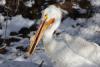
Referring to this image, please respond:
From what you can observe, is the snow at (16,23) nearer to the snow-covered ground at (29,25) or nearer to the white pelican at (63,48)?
the snow-covered ground at (29,25)

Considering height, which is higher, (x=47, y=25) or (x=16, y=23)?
(x=47, y=25)

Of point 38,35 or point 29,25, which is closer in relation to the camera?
point 38,35

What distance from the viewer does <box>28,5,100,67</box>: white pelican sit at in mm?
5246

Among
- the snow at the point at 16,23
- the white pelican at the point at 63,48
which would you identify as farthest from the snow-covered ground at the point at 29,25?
the white pelican at the point at 63,48

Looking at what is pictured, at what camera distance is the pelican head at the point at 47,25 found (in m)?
5.36

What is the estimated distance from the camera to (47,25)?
17.8 ft

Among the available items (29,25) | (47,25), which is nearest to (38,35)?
(47,25)

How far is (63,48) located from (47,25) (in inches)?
→ 14.8

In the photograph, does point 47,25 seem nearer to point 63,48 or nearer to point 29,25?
point 63,48

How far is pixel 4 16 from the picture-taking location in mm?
8445

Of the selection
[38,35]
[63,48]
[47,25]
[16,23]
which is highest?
[47,25]

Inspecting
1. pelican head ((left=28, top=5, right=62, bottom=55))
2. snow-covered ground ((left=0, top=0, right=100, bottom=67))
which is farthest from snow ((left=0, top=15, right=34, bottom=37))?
pelican head ((left=28, top=5, right=62, bottom=55))

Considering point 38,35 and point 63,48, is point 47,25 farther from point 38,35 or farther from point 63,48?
point 63,48

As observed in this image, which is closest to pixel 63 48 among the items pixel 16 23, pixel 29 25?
pixel 29 25
